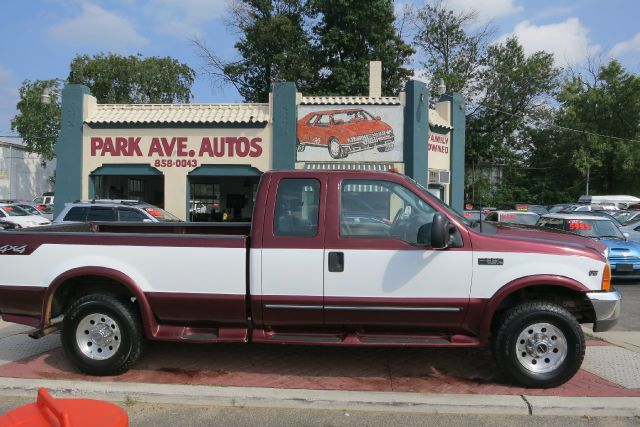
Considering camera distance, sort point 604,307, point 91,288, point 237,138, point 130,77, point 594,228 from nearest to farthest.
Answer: point 604,307
point 91,288
point 594,228
point 237,138
point 130,77

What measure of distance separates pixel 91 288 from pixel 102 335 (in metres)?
0.55

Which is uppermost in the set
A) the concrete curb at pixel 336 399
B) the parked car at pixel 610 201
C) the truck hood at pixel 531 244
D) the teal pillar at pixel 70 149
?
the teal pillar at pixel 70 149

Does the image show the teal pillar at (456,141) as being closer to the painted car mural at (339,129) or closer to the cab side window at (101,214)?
the painted car mural at (339,129)

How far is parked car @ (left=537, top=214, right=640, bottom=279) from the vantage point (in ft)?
37.3

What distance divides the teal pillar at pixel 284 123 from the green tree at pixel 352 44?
14224 millimetres

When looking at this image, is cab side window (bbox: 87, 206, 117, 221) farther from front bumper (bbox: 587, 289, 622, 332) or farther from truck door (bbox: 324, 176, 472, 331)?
front bumper (bbox: 587, 289, 622, 332)

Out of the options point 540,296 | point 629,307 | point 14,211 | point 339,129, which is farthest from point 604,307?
point 14,211

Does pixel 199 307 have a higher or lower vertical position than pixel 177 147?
lower

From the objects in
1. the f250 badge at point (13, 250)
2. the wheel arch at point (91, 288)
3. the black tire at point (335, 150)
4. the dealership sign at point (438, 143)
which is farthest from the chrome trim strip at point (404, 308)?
the dealership sign at point (438, 143)

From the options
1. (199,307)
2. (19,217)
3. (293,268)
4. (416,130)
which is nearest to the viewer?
(293,268)

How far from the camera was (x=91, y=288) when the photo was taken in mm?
5383

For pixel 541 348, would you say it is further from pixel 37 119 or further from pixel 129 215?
pixel 37 119

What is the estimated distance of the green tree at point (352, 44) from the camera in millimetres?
30812

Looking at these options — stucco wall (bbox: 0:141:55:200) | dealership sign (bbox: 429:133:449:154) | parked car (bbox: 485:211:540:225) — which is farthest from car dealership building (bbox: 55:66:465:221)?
stucco wall (bbox: 0:141:55:200)
